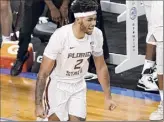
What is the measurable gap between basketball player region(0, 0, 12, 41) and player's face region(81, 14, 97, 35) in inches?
110

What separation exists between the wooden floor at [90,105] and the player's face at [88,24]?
1317mm

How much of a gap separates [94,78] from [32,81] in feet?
2.27

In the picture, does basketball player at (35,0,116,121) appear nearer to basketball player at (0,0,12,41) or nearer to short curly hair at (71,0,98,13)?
short curly hair at (71,0,98,13)

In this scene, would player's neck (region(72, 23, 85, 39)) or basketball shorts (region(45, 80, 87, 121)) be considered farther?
basketball shorts (region(45, 80, 87, 121))

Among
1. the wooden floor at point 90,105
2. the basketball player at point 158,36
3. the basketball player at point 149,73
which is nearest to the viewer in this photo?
the basketball player at point 158,36

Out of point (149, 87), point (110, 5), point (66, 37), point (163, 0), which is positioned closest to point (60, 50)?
point (66, 37)

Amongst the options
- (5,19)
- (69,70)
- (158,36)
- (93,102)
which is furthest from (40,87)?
(5,19)

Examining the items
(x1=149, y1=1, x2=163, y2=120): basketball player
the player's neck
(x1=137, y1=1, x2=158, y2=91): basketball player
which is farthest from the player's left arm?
(x1=137, y1=1, x2=158, y2=91): basketball player

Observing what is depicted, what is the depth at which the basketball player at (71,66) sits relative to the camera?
12.9ft

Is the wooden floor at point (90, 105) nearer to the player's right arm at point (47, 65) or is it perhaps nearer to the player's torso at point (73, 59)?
the player's torso at point (73, 59)

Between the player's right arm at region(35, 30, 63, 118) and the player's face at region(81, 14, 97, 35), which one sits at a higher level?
the player's face at region(81, 14, 97, 35)

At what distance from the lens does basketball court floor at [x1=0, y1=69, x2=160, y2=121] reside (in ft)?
16.9

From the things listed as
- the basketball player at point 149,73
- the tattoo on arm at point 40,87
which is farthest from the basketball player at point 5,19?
the tattoo on arm at point 40,87

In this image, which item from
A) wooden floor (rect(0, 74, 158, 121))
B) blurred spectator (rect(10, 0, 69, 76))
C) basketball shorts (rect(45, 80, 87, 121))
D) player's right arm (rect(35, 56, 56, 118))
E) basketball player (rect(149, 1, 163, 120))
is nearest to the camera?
player's right arm (rect(35, 56, 56, 118))
